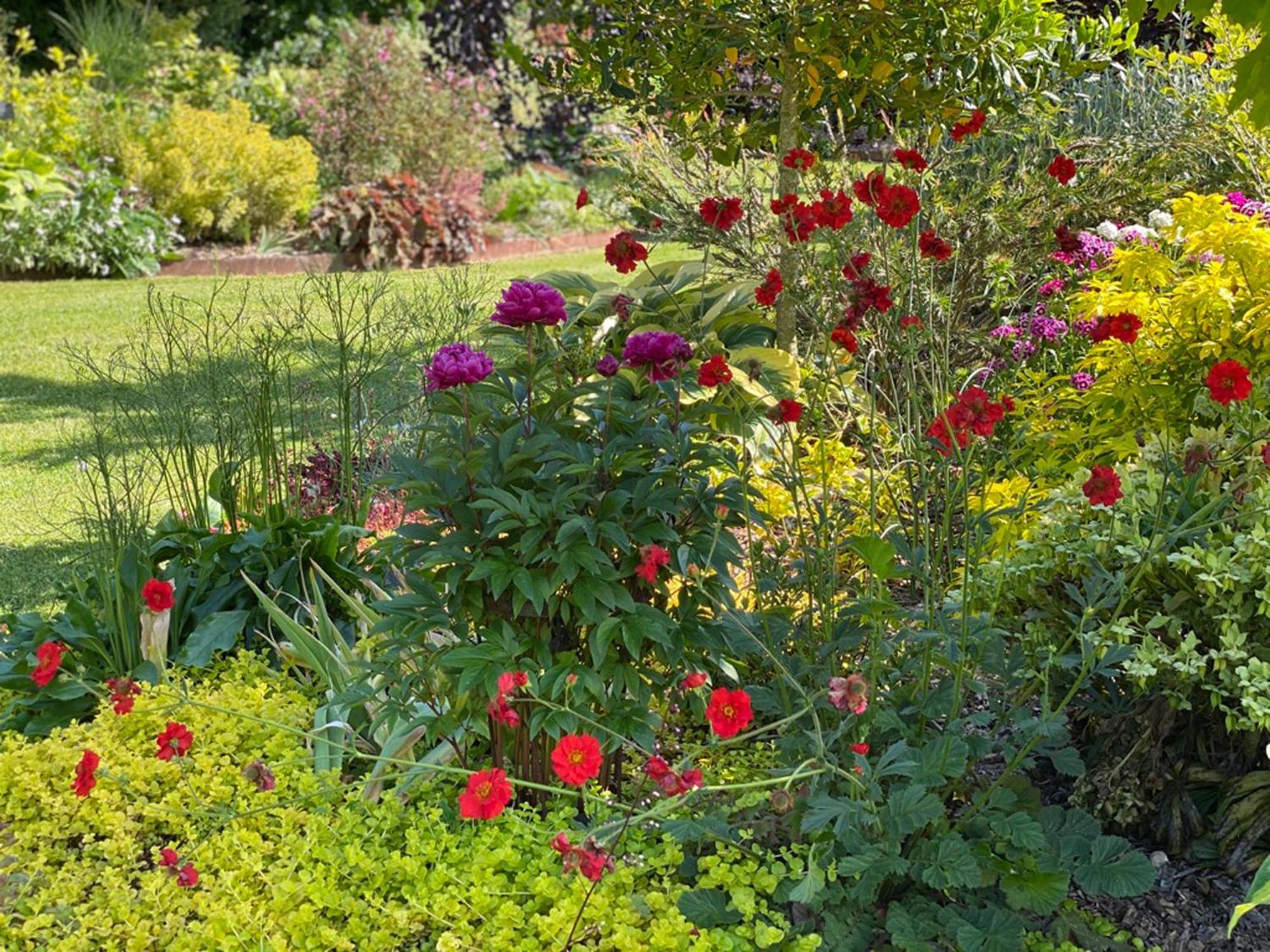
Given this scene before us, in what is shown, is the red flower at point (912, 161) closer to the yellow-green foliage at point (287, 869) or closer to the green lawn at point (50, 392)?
the yellow-green foliage at point (287, 869)

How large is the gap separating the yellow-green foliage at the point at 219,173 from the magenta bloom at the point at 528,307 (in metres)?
8.48

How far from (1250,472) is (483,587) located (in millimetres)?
1493

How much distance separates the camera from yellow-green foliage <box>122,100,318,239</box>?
33.4 feet

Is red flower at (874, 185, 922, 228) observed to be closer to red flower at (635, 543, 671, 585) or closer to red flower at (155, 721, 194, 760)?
red flower at (635, 543, 671, 585)

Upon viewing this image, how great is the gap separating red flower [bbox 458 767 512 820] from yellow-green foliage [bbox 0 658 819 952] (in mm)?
350

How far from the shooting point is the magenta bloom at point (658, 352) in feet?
8.05

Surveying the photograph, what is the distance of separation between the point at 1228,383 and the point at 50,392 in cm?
615

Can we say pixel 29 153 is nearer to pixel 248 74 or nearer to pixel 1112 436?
pixel 248 74

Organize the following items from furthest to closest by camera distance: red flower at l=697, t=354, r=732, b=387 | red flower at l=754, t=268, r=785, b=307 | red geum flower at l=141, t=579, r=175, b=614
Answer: red flower at l=754, t=268, r=785, b=307
red geum flower at l=141, t=579, r=175, b=614
red flower at l=697, t=354, r=732, b=387

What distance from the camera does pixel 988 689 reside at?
3.17 m

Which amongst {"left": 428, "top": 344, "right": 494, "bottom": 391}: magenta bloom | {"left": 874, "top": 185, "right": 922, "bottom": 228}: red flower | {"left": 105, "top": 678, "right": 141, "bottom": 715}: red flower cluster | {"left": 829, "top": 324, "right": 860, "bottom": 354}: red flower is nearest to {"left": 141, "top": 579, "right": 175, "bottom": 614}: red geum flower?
{"left": 105, "top": 678, "right": 141, "bottom": 715}: red flower cluster

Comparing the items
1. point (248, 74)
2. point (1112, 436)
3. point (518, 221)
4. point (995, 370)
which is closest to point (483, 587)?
point (1112, 436)

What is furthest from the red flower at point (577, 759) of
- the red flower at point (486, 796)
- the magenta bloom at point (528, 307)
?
the magenta bloom at point (528, 307)

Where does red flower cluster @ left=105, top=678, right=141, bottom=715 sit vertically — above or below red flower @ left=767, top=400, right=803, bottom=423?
below
